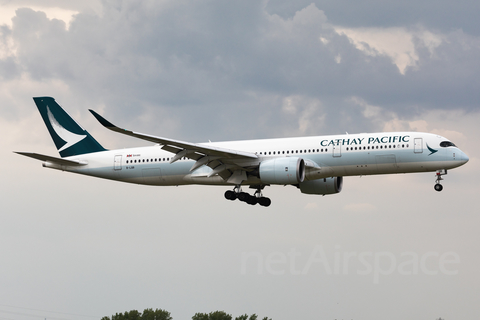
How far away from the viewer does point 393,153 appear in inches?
2060

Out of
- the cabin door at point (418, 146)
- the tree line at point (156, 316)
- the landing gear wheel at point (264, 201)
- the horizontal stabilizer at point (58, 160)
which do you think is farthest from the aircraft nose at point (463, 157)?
the tree line at point (156, 316)

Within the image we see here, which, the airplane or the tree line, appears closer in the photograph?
the airplane

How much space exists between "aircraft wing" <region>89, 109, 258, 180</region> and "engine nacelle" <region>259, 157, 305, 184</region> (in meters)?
1.79

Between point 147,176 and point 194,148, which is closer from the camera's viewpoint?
point 194,148

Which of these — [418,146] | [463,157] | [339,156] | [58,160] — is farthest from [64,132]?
[463,157]

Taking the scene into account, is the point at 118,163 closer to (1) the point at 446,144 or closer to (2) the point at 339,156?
(2) the point at 339,156

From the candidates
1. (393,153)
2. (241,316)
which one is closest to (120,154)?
(393,153)

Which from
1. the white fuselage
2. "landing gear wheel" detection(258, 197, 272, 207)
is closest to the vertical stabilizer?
the white fuselage

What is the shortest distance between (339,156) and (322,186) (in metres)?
7.96

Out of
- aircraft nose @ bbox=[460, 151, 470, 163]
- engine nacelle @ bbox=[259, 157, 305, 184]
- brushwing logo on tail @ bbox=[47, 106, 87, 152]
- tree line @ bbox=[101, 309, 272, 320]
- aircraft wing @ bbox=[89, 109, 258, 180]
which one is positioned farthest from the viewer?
tree line @ bbox=[101, 309, 272, 320]

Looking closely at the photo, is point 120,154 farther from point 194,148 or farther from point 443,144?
point 443,144

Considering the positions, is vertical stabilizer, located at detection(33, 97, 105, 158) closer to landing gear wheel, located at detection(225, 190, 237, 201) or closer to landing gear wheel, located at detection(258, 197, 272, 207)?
landing gear wheel, located at detection(225, 190, 237, 201)

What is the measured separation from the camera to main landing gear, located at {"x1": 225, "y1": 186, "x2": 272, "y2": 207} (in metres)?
57.1

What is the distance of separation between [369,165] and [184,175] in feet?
50.3
